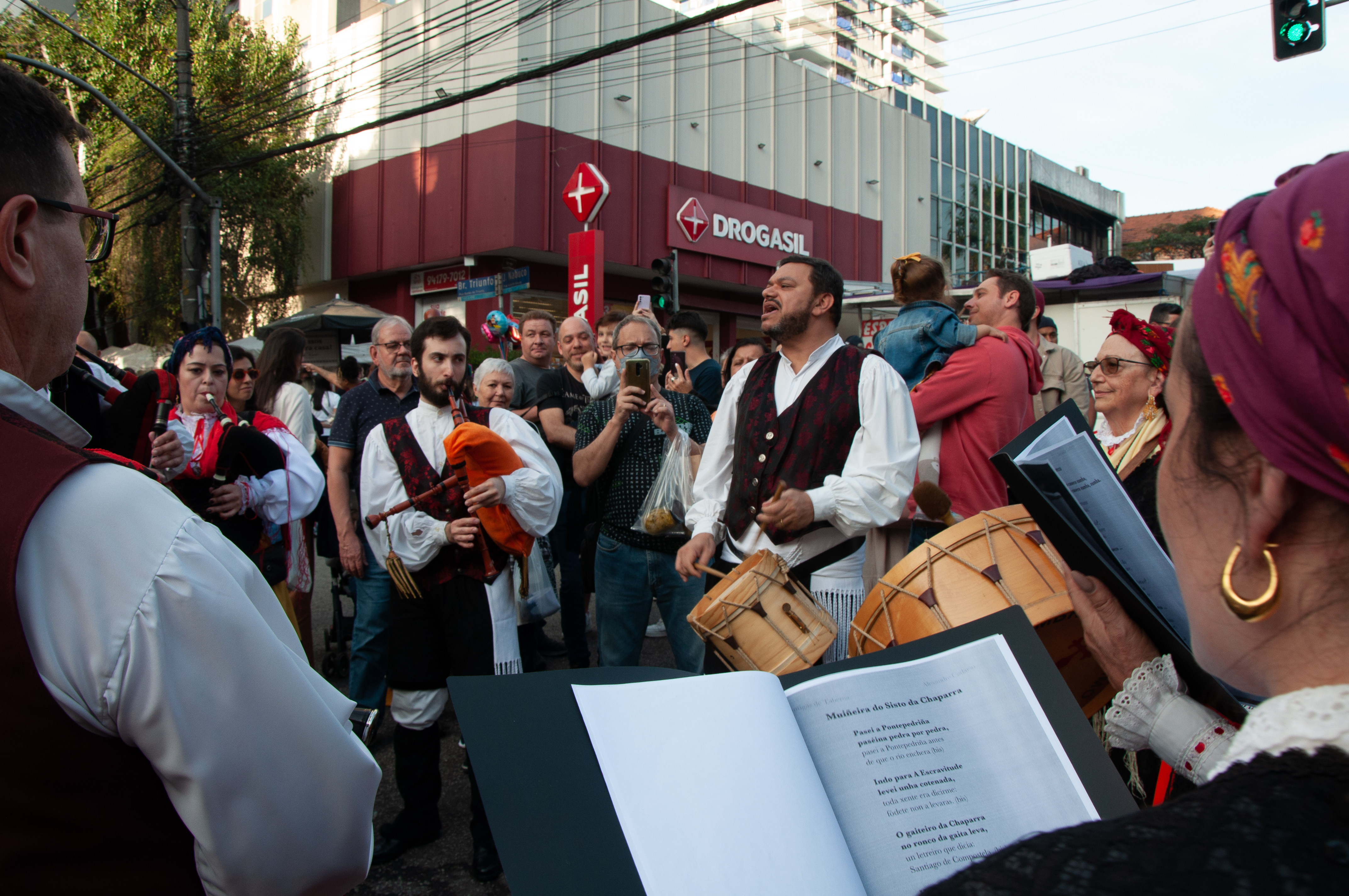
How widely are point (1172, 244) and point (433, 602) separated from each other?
51986mm

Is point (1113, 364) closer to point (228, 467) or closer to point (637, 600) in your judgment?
point (637, 600)

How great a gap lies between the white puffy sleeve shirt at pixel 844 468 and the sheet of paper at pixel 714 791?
6.12ft

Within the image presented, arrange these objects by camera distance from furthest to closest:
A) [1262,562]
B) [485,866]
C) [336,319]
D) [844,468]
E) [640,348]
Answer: [336,319] < [640,348] < [485,866] < [844,468] < [1262,562]

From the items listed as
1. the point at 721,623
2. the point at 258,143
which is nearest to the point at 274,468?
the point at 721,623

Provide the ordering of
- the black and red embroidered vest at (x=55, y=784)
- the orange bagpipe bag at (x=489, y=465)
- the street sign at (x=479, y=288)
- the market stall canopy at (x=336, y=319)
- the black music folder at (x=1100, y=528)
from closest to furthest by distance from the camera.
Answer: the black and red embroidered vest at (x=55, y=784) < the black music folder at (x=1100, y=528) < the orange bagpipe bag at (x=489, y=465) < the market stall canopy at (x=336, y=319) < the street sign at (x=479, y=288)

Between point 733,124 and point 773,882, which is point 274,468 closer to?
point 773,882

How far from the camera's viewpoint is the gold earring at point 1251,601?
782mm

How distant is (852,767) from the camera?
115 centimetres

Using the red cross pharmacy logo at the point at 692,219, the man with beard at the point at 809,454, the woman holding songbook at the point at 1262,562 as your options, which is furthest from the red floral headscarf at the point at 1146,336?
the red cross pharmacy logo at the point at 692,219

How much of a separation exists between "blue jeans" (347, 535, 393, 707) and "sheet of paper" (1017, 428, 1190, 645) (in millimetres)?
3377

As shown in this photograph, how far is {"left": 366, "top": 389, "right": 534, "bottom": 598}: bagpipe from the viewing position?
344cm

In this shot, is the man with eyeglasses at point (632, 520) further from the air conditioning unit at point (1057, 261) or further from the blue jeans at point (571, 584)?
the air conditioning unit at point (1057, 261)

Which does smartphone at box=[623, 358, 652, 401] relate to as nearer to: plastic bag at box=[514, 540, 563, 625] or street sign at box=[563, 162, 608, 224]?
plastic bag at box=[514, 540, 563, 625]

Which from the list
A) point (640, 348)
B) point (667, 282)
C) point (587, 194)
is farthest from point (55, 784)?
point (587, 194)
